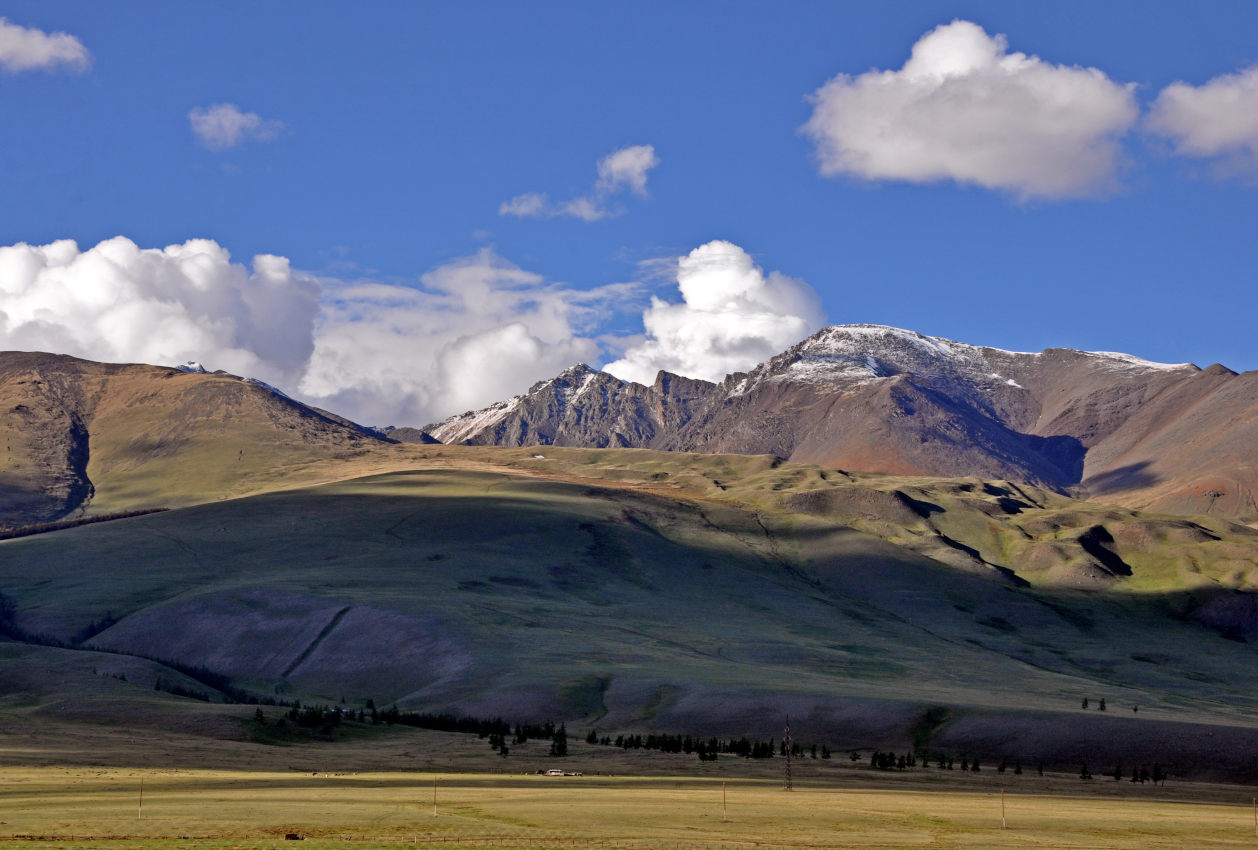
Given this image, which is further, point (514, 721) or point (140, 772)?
point (514, 721)

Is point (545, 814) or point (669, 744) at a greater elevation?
point (669, 744)

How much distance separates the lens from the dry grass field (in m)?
50.2

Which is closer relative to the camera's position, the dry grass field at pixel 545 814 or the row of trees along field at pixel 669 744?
the dry grass field at pixel 545 814

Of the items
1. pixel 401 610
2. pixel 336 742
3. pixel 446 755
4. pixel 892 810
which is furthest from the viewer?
pixel 401 610

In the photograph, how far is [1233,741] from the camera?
116 meters

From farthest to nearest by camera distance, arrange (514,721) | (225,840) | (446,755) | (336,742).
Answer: (514,721)
(336,742)
(446,755)
(225,840)

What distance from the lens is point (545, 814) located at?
59656 mm

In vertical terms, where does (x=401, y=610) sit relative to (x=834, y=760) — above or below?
above

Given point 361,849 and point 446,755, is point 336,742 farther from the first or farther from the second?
point 361,849

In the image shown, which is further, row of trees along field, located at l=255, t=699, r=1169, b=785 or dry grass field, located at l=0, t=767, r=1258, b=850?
row of trees along field, located at l=255, t=699, r=1169, b=785

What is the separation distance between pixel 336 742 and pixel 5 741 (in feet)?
85.0

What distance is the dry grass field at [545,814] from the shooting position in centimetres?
5016

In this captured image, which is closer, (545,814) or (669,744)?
(545,814)

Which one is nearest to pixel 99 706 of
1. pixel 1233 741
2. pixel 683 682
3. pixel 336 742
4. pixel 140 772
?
pixel 336 742
